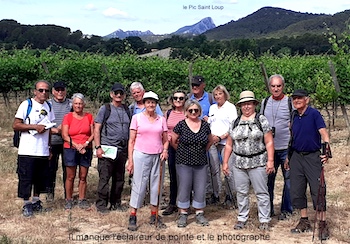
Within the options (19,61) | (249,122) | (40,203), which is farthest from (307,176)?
(19,61)

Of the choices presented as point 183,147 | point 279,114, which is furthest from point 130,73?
point 279,114

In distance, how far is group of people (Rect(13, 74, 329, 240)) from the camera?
4.67 meters

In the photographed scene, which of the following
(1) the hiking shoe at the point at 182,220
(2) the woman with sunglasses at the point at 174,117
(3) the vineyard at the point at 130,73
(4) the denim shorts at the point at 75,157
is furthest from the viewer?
(3) the vineyard at the point at 130,73

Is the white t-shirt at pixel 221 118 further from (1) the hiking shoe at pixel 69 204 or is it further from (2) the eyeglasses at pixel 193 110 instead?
(1) the hiking shoe at pixel 69 204

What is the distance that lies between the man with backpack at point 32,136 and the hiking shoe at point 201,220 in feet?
6.26

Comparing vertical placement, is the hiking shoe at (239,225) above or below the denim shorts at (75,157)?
below

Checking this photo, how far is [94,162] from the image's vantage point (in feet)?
27.7

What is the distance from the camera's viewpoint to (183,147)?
497 cm

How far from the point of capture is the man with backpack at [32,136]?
5.09 meters

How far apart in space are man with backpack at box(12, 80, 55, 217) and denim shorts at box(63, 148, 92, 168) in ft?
0.85

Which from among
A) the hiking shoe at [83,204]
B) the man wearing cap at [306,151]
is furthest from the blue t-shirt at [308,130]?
the hiking shoe at [83,204]

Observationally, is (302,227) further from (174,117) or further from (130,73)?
(130,73)

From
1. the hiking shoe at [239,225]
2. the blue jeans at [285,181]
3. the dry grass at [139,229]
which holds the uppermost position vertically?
the blue jeans at [285,181]

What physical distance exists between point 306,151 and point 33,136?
3.04m
